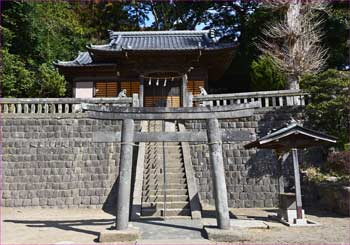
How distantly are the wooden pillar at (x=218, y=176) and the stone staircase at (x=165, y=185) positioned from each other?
2.13 meters

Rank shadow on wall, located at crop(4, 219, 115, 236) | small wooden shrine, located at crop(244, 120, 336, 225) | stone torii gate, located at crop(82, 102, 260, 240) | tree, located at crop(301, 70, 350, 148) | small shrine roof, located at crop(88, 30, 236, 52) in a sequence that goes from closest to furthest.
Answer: stone torii gate, located at crop(82, 102, 260, 240) < shadow on wall, located at crop(4, 219, 115, 236) < small wooden shrine, located at crop(244, 120, 336, 225) < tree, located at crop(301, 70, 350, 148) < small shrine roof, located at crop(88, 30, 236, 52)

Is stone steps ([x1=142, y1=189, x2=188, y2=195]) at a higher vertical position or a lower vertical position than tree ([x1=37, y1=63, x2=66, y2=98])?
lower

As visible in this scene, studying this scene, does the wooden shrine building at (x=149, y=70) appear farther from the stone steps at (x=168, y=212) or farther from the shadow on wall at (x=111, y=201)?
the stone steps at (x=168, y=212)

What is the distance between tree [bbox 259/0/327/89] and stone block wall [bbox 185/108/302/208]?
4.50 m

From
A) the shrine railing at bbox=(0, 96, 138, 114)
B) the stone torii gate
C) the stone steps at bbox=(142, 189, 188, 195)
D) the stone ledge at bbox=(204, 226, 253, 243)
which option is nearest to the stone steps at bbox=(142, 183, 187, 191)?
the stone steps at bbox=(142, 189, 188, 195)

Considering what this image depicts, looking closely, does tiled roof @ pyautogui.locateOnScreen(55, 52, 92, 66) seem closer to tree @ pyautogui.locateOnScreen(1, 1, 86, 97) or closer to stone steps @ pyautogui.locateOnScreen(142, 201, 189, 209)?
tree @ pyautogui.locateOnScreen(1, 1, 86, 97)

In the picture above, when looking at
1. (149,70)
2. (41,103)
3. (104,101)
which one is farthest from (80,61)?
(104,101)

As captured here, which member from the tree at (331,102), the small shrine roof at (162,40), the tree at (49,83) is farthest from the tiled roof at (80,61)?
the tree at (331,102)

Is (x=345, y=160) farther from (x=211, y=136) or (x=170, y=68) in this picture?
(x=170, y=68)

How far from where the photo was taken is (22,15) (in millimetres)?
17188

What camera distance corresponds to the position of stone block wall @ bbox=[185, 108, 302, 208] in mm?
10859

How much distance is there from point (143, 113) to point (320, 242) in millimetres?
4265

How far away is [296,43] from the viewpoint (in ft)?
51.6

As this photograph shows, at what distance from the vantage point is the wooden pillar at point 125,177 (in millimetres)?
6418
